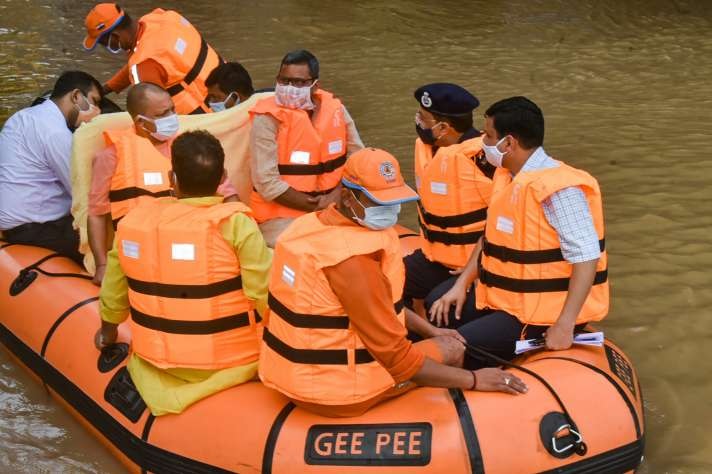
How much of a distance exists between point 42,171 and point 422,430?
2.64 meters

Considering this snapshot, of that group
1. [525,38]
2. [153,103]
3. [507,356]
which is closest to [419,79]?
[525,38]

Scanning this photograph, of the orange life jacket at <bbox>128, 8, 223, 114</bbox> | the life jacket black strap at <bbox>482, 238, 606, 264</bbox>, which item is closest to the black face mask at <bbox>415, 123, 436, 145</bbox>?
the life jacket black strap at <bbox>482, 238, 606, 264</bbox>

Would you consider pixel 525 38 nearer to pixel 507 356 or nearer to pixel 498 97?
pixel 498 97

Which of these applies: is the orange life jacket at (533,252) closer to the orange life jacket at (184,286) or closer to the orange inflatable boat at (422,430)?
the orange inflatable boat at (422,430)

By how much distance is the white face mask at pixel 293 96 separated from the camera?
4.31m

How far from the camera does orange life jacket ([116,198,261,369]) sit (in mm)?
3123

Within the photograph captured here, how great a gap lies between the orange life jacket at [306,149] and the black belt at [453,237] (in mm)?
735

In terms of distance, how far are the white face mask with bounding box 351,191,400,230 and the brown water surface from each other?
1.55m

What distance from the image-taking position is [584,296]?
3264 mm

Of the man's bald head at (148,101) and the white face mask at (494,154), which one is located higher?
the man's bald head at (148,101)

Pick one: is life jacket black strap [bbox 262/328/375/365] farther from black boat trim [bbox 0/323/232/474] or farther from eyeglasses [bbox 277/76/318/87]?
eyeglasses [bbox 277/76/318/87]

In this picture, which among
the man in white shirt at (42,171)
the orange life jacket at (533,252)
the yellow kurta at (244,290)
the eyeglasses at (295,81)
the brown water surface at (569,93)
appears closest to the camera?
the yellow kurta at (244,290)

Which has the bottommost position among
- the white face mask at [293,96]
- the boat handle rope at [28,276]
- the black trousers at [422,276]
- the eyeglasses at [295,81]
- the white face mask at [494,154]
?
the boat handle rope at [28,276]

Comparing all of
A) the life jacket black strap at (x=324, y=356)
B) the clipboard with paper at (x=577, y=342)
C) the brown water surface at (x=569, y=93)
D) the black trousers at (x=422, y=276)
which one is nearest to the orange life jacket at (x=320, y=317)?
the life jacket black strap at (x=324, y=356)
